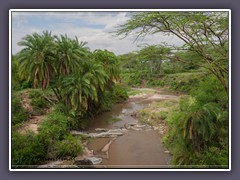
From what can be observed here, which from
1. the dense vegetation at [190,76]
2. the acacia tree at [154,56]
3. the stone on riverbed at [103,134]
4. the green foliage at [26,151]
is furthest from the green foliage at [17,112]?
the acacia tree at [154,56]

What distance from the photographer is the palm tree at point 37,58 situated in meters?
5.02

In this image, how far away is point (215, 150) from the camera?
500 centimetres

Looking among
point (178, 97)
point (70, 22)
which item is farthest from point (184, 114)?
point (70, 22)

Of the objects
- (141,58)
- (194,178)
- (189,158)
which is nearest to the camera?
(194,178)

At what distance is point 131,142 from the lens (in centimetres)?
548

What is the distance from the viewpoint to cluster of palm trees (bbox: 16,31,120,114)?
5.13 meters

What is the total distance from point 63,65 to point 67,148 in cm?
157

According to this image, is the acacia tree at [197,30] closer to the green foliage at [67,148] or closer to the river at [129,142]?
the river at [129,142]

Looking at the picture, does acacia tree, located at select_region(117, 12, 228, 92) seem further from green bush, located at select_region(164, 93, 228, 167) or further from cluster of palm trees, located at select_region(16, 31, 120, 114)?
cluster of palm trees, located at select_region(16, 31, 120, 114)

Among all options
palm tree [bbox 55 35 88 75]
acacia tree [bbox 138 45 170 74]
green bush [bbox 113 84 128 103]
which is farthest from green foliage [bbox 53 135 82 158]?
acacia tree [bbox 138 45 170 74]

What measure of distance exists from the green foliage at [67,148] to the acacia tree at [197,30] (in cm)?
210

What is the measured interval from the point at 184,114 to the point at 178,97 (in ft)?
1.45

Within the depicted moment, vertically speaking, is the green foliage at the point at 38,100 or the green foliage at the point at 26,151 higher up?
the green foliage at the point at 38,100
